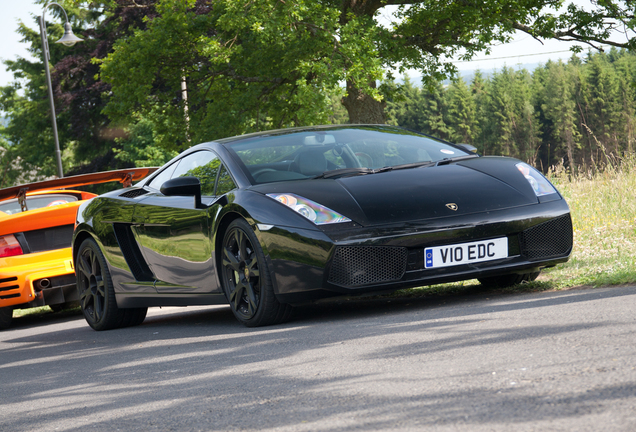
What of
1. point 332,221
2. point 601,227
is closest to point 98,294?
point 332,221

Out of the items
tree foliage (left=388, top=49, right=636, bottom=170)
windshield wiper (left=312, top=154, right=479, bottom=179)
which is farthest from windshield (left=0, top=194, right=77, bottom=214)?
tree foliage (left=388, top=49, right=636, bottom=170)

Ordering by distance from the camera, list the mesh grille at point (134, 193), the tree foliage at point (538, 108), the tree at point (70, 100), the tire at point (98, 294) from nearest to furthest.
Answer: the mesh grille at point (134, 193)
the tire at point (98, 294)
the tree at point (70, 100)
the tree foliage at point (538, 108)

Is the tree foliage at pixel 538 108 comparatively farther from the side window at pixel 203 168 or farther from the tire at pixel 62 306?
the side window at pixel 203 168

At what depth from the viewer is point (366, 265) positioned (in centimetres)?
482

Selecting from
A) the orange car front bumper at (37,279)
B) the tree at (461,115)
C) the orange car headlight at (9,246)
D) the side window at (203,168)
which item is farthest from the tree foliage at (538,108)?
the side window at (203,168)

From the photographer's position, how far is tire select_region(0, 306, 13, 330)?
888 cm

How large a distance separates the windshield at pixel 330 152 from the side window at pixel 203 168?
19cm

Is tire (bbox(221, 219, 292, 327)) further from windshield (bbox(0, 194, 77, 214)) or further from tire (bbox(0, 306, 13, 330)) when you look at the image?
windshield (bbox(0, 194, 77, 214))

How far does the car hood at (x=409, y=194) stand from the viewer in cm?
490

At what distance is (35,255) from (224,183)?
3789mm

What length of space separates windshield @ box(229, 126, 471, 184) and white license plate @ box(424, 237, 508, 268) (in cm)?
91

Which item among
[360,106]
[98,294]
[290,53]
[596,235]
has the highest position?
[290,53]

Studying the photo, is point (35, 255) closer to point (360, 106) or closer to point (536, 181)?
point (536, 181)

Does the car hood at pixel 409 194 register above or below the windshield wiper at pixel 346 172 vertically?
below
